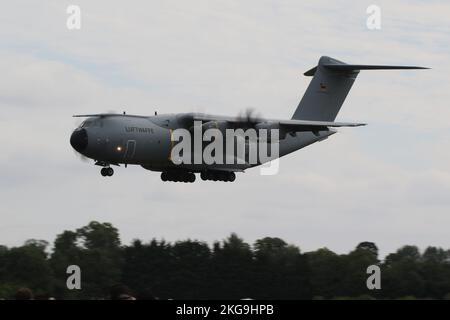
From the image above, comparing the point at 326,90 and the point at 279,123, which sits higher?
the point at 326,90

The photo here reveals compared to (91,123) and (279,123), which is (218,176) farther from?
(91,123)

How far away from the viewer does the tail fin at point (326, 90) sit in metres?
48.2

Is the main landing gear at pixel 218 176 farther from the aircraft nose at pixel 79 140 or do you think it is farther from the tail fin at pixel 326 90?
the aircraft nose at pixel 79 140

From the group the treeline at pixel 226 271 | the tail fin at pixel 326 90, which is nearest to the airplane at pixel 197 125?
the tail fin at pixel 326 90

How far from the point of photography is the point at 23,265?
6325cm

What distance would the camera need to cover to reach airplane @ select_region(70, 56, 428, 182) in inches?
1575

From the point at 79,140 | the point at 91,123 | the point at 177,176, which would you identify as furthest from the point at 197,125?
the point at 79,140

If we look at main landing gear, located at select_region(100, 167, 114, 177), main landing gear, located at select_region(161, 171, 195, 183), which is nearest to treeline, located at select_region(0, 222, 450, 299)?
main landing gear, located at select_region(161, 171, 195, 183)

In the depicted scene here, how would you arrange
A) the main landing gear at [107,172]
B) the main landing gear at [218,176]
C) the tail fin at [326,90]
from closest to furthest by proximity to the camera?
the main landing gear at [107,172]
the main landing gear at [218,176]
the tail fin at [326,90]

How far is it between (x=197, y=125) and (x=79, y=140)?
5872 mm

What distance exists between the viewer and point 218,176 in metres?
44.4
